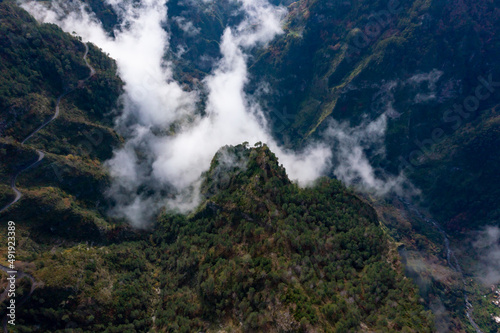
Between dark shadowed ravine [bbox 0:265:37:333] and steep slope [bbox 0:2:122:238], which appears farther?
steep slope [bbox 0:2:122:238]

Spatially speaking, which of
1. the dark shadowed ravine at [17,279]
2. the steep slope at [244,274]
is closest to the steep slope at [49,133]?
the steep slope at [244,274]

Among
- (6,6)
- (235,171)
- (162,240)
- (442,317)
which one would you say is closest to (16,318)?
(162,240)

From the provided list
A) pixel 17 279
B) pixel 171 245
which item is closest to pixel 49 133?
pixel 17 279

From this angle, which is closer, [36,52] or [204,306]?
[204,306]

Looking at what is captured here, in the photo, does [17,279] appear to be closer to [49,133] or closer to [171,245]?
[171,245]

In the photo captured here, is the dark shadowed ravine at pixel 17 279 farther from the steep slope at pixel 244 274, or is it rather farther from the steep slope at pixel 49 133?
the steep slope at pixel 49 133

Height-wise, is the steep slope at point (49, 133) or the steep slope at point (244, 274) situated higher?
the steep slope at point (49, 133)

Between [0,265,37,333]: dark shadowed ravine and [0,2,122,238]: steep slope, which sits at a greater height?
[0,2,122,238]: steep slope

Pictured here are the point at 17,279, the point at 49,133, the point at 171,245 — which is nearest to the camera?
the point at 17,279

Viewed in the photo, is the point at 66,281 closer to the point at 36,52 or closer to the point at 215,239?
the point at 215,239

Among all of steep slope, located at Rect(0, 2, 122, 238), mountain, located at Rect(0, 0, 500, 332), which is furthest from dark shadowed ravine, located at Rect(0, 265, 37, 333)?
steep slope, located at Rect(0, 2, 122, 238)

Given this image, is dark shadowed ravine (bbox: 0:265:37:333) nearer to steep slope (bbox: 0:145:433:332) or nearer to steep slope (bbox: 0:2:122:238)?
steep slope (bbox: 0:145:433:332)
